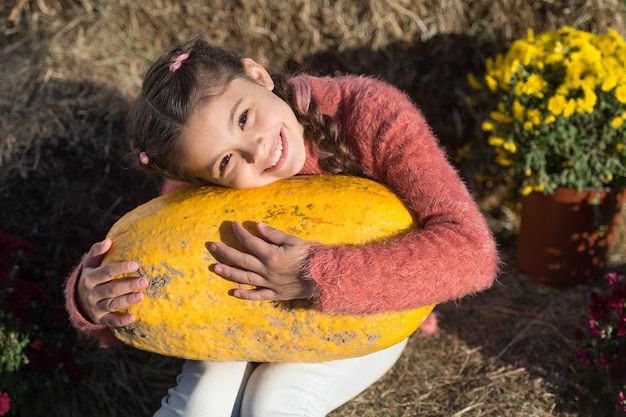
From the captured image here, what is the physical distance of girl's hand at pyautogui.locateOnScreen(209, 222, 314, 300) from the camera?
6.86 ft

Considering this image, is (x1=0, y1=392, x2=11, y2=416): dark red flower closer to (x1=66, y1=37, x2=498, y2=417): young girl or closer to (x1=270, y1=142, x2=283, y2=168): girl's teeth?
(x1=66, y1=37, x2=498, y2=417): young girl

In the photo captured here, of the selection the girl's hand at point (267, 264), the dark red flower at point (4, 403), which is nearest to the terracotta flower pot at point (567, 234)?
the girl's hand at point (267, 264)

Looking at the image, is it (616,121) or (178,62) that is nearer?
(178,62)

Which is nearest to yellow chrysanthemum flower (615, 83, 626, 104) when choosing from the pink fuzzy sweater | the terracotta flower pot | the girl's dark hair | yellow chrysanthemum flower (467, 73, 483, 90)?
the terracotta flower pot

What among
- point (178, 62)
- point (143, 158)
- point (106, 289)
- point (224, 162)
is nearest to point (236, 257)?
point (224, 162)

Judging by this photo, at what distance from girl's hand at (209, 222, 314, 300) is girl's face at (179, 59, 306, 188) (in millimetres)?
225

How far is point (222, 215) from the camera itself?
7.26 feet

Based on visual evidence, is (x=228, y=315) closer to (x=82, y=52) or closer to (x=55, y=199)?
(x=55, y=199)

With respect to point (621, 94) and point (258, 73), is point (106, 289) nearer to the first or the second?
point (258, 73)

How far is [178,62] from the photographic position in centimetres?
229

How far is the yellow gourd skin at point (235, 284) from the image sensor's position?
2143 millimetres

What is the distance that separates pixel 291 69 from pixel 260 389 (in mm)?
2053

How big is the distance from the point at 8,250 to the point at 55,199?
469 mm

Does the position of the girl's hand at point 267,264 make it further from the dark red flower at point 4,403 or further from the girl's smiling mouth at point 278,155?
the dark red flower at point 4,403
